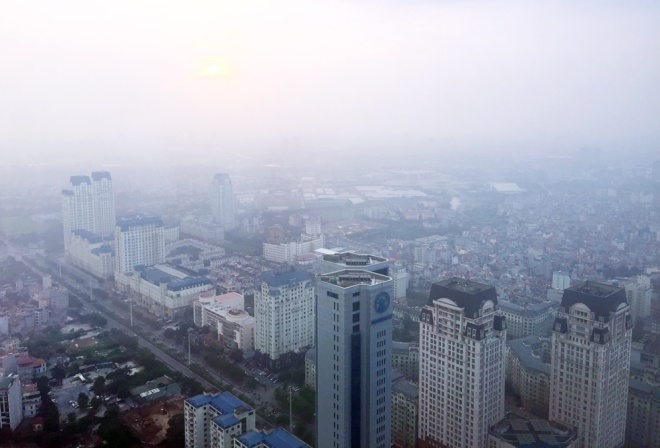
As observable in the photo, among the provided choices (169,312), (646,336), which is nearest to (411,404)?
(646,336)

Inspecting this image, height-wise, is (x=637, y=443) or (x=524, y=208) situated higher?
(x=524, y=208)

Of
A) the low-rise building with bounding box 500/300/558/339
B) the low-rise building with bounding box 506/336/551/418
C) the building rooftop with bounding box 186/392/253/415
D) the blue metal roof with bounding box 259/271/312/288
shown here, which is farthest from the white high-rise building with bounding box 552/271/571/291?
the building rooftop with bounding box 186/392/253/415

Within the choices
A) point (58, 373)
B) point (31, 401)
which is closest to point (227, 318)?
point (58, 373)

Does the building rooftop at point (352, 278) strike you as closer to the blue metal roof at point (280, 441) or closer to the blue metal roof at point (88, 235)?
the blue metal roof at point (280, 441)

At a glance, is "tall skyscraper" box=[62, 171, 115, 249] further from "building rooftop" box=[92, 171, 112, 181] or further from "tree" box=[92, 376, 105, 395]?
"tree" box=[92, 376, 105, 395]

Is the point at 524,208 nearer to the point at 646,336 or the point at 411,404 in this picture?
the point at 646,336

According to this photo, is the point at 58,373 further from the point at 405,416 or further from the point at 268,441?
the point at 405,416
